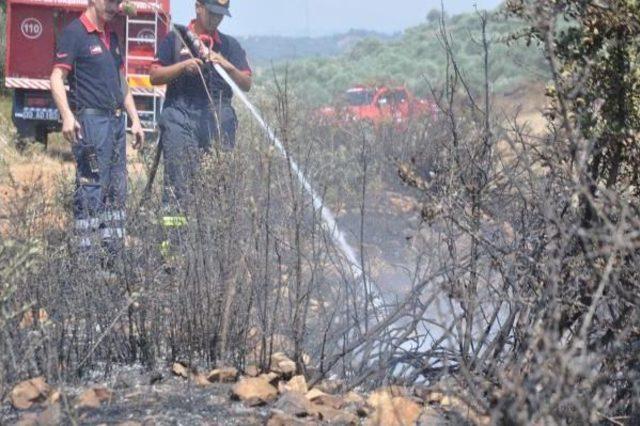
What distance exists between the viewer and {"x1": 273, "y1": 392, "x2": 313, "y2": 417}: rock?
4.71m

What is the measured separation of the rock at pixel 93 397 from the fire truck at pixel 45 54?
9.72 m

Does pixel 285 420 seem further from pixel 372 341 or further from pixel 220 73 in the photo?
pixel 220 73

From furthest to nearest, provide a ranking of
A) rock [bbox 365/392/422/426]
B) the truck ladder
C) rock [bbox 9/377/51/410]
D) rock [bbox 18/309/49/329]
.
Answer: the truck ladder < rock [bbox 18/309/49/329] < rock [bbox 9/377/51/410] < rock [bbox 365/392/422/426]

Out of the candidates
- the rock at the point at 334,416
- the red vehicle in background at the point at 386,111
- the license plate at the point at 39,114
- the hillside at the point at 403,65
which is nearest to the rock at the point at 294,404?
the rock at the point at 334,416

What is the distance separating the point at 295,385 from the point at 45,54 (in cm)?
1078

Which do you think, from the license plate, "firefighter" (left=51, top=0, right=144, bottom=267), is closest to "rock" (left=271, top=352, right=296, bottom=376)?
"firefighter" (left=51, top=0, right=144, bottom=267)

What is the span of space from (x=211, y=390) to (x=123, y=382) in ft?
1.23

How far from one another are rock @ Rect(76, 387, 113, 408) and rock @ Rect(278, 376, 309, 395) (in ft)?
2.17

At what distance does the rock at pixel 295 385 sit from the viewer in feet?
16.4

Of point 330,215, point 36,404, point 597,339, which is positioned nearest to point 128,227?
point 36,404

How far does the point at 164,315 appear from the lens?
5.50m

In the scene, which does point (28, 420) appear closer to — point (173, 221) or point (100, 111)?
point (173, 221)

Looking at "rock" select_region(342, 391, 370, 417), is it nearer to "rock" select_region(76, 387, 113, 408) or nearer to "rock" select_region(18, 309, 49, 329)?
"rock" select_region(76, 387, 113, 408)

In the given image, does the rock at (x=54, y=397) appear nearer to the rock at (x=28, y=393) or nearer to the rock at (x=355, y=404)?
the rock at (x=28, y=393)
